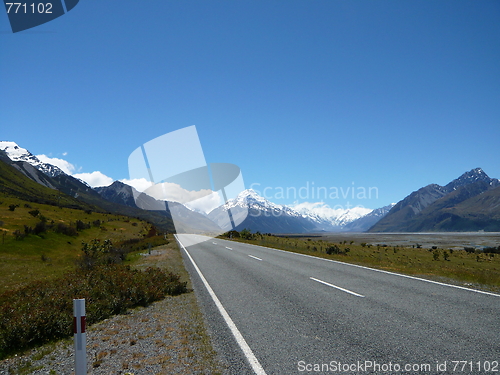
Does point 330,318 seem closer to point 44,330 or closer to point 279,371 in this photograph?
point 279,371

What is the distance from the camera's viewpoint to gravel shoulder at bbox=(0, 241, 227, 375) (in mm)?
4684

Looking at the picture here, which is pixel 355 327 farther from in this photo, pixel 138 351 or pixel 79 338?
pixel 79 338

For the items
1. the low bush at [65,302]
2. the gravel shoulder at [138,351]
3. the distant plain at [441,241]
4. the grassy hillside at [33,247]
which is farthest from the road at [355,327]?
the distant plain at [441,241]

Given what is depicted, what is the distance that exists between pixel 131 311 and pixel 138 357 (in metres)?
3.73

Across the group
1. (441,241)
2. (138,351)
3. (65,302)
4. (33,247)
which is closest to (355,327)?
(138,351)

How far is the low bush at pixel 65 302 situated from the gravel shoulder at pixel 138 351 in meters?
0.43

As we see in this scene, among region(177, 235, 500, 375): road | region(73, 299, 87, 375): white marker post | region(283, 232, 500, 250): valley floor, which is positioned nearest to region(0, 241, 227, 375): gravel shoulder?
region(177, 235, 500, 375): road

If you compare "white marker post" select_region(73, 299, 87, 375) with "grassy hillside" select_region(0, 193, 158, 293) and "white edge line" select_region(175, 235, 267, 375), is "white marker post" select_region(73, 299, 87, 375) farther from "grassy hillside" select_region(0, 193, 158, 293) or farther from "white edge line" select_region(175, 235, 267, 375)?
"grassy hillside" select_region(0, 193, 158, 293)

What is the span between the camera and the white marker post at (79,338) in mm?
3822

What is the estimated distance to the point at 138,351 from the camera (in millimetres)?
5387

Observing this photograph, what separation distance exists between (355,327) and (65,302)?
23.3 feet

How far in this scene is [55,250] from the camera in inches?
1339

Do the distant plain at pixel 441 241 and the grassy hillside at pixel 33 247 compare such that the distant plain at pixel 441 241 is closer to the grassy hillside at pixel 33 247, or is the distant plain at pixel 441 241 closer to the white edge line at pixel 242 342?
the grassy hillside at pixel 33 247

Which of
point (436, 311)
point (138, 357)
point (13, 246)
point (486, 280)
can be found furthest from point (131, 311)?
point (13, 246)
